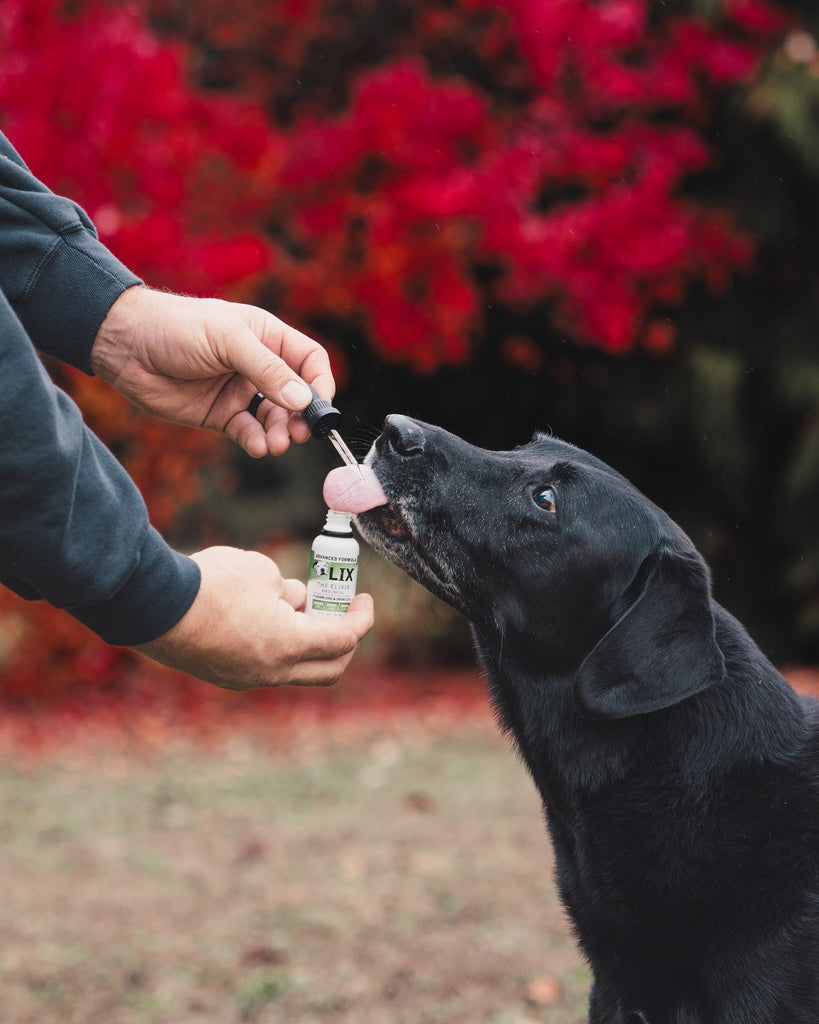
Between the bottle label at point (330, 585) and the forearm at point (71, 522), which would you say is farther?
the bottle label at point (330, 585)

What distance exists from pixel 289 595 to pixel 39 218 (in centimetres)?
94

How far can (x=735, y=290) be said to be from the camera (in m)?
A: 10.8

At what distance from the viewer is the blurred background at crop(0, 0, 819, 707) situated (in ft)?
26.0

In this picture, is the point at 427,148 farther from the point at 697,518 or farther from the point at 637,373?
the point at 697,518

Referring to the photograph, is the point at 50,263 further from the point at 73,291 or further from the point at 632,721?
the point at 632,721

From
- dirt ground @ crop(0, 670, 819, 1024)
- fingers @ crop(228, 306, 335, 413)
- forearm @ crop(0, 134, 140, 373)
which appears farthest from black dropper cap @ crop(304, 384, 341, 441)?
dirt ground @ crop(0, 670, 819, 1024)

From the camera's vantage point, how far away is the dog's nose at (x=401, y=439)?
2.79 meters

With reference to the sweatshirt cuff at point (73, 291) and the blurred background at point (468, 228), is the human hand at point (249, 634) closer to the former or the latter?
the sweatshirt cuff at point (73, 291)

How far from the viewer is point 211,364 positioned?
2523 millimetres

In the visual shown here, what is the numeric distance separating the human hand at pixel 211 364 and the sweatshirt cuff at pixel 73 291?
3 cm

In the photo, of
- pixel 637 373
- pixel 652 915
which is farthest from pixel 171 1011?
pixel 637 373

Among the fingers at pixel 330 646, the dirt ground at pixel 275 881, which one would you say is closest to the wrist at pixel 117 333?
the fingers at pixel 330 646

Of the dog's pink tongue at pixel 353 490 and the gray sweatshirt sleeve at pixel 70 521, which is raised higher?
the gray sweatshirt sleeve at pixel 70 521

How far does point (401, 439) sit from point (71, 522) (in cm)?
115
